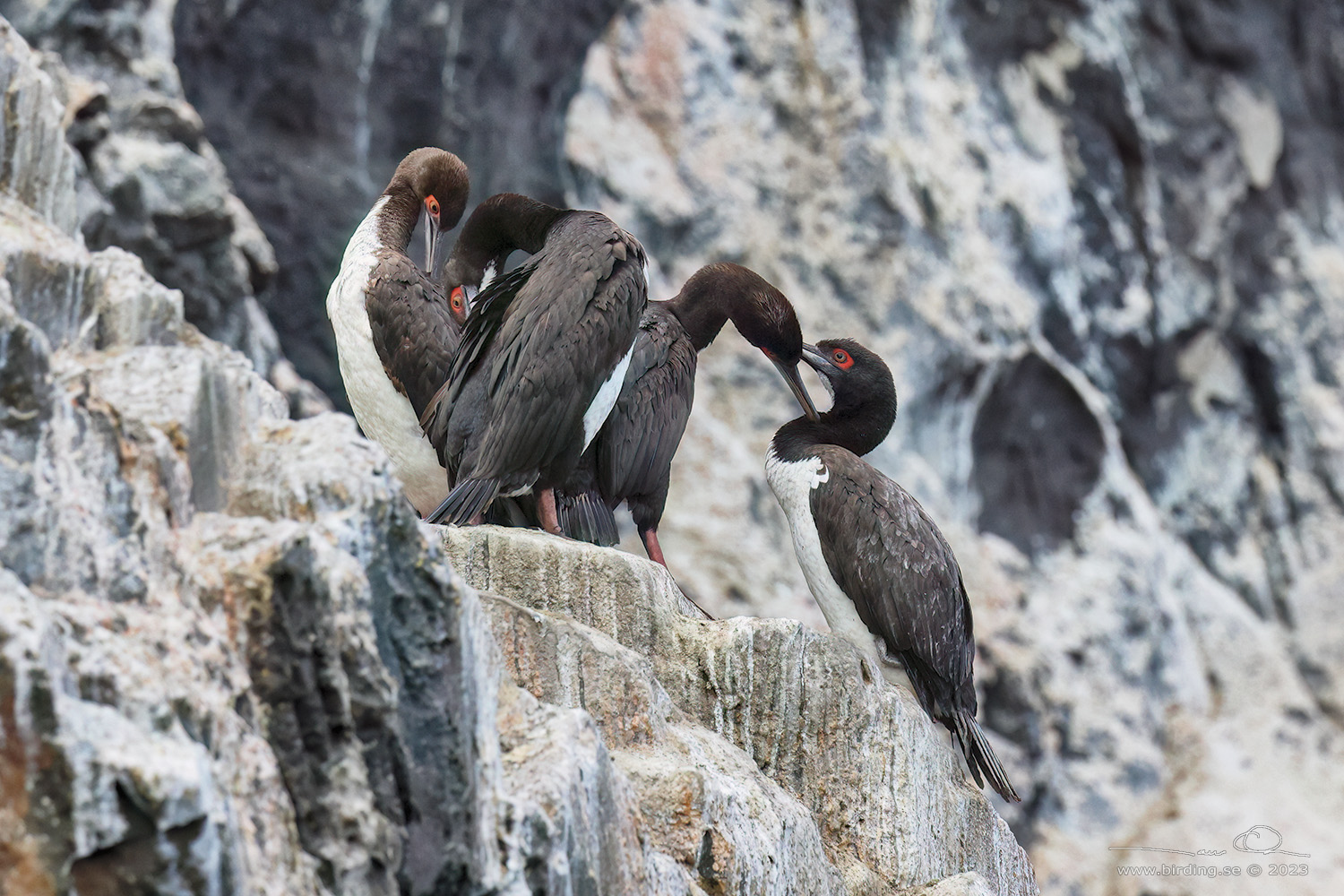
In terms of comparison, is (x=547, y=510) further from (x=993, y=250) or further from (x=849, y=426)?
(x=993, y=250)

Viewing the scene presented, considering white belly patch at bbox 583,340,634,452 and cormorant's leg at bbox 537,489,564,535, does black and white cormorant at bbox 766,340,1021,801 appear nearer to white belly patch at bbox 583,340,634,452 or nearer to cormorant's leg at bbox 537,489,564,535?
white belly patch at bbox 583,340,634,452

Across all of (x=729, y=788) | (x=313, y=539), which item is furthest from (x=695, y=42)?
(x=313, y=539)

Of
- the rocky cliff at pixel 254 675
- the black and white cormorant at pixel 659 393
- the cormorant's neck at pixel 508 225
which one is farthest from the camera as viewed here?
the cormorant's neck at pixel 508 225

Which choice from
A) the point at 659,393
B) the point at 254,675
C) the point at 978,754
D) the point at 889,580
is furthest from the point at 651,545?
the point at 254,675

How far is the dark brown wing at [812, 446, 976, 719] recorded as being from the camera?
16.9 feet

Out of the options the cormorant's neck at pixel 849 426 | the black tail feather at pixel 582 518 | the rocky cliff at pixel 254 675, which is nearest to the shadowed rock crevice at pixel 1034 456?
the cormorant's neck at pixel 849 426

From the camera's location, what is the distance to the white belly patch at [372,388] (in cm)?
538

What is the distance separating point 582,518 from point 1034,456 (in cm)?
975

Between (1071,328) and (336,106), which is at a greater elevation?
(1071,328)

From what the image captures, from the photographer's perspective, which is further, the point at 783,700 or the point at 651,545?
the point at 651,545

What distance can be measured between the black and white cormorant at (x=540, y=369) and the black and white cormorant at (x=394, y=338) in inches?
11.3

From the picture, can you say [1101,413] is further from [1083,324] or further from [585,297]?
[585,297]

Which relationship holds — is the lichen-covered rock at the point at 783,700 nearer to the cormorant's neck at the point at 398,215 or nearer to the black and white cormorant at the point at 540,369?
the black and white cormorant at the point at 540,369

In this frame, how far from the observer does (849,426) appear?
589 centimetres
